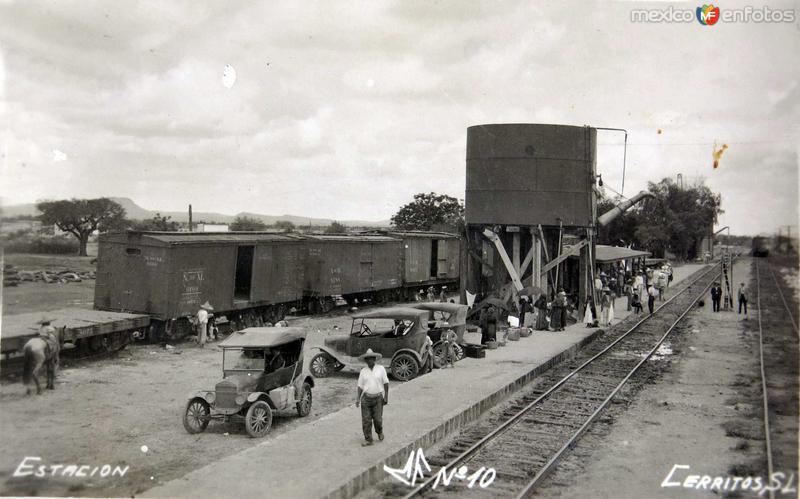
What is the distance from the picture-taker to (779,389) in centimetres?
1470

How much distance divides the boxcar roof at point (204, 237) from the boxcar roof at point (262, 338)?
327 inches

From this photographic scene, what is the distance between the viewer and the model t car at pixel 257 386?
10867mm

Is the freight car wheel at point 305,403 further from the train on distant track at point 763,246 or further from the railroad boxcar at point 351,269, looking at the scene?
the railroad boxcar at point 351,269

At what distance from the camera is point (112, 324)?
16484 millimetres

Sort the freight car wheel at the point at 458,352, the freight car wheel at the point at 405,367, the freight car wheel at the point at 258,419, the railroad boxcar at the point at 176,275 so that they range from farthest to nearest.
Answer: the railroad boxcar at the point at 176,275 < the freight car wheel at the point at 458,352 < the freight car wheel at the point at 405,367 < the freight car wheel at the point at 258,419

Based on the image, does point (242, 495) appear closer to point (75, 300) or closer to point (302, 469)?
point (302, 469)

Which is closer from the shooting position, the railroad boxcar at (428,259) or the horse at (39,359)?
the horse at (39,359)

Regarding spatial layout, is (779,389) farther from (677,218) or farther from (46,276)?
(677,218)

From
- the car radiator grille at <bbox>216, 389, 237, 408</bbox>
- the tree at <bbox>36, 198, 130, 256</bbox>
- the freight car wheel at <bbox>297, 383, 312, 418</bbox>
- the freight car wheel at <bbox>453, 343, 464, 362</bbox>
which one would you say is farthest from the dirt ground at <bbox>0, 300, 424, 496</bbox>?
the tree at <bbox>36, 198, 130, 256</bbox>

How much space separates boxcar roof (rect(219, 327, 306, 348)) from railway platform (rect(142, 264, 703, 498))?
5.03 ft

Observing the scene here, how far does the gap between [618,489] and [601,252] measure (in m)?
29.1

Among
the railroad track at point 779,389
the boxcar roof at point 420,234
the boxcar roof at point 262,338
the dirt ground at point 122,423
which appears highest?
the boxcar roof at point 420,234

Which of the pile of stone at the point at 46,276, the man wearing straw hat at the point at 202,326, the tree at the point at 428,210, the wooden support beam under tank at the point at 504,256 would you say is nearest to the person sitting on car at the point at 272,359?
the man wearing straw hat at the point at 202,326

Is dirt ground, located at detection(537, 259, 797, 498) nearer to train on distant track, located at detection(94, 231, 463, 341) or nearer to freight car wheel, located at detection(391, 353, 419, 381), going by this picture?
freight car wheel, located at detection(391, 353, 419, 381)
